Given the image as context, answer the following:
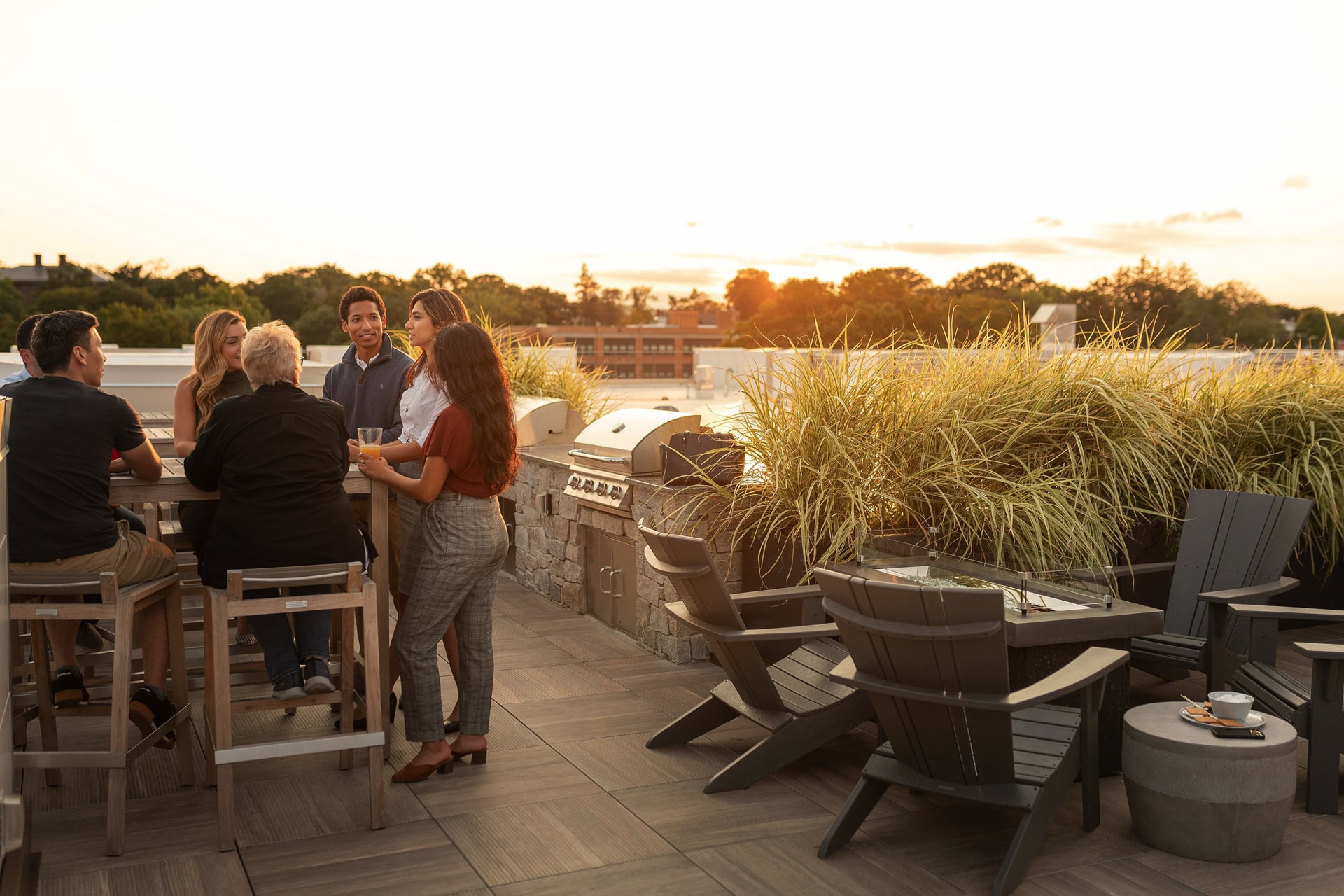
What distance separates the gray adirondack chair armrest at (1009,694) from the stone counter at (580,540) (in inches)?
57.9

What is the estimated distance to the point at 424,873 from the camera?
8.96 feet

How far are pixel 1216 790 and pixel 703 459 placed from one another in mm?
2401

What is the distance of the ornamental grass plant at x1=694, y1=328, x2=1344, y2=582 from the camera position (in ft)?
13.3

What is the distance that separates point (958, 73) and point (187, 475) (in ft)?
65.4

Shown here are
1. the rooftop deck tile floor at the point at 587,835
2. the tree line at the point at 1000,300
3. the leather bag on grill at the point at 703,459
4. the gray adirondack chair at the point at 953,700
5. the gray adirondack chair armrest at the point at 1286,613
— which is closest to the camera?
the gray adirondack chair at the point at 953,700

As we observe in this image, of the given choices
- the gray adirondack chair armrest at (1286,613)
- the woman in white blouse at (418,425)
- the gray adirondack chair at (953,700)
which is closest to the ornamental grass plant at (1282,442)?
the gray adirondack chair armrest at (1286,613)

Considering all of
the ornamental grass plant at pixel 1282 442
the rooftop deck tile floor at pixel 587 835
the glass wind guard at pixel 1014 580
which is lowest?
the rooftop deck tile floor at pixel 587 835

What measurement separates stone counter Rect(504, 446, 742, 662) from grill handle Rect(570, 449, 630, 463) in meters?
0.14

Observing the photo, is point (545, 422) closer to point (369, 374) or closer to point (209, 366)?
point (369, 374)

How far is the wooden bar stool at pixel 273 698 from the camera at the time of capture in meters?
2.88

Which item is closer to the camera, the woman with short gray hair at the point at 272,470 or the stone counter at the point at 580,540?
the woman with short gray hair at the point at 272,470

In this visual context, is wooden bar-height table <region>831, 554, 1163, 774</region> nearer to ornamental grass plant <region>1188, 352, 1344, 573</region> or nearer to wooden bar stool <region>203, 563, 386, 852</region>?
wooden bar stool <region>203, 563, 386, 852</region>

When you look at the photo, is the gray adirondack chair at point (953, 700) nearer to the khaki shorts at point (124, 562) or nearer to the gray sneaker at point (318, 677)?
the gray sneaker at point (318, 677)

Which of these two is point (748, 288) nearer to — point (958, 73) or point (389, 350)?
point (958, 73)
